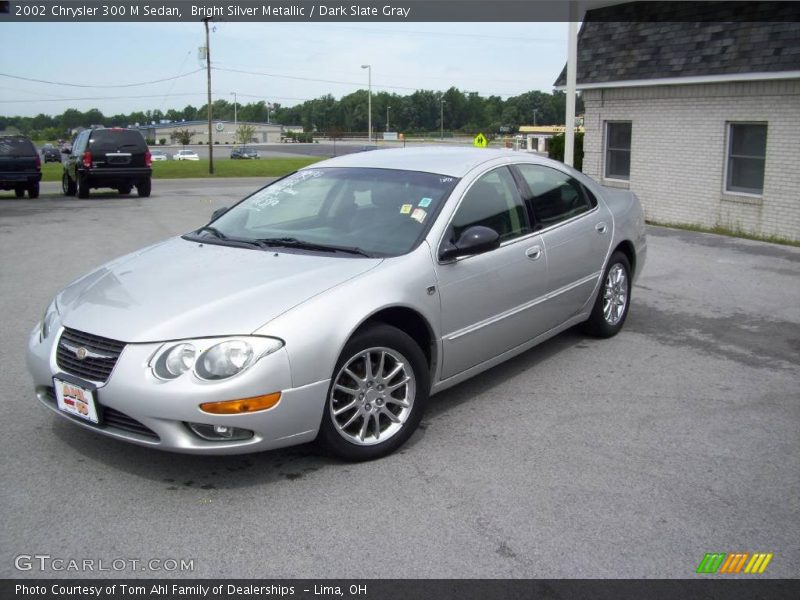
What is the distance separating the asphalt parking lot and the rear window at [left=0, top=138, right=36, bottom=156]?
51.5 feet

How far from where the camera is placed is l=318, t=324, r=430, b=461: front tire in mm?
4152

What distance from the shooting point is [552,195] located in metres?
6.05

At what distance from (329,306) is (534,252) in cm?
197

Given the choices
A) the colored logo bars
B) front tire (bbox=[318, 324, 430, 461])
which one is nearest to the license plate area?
front tire (bbox=[318, 324, 430, 461])

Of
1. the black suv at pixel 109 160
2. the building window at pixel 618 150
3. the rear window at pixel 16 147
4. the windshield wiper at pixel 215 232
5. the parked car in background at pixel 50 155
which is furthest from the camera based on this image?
the parked car in background at pixel 50 155

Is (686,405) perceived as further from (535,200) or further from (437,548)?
(437,548)

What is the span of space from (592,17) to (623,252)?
481 inches

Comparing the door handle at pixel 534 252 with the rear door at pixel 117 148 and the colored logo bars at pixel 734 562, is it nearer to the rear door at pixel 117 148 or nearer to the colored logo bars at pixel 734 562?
the colored logo bars at pixel 734 562

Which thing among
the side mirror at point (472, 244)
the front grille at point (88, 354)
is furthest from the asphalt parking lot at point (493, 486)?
the side mirror at point (472, 244)

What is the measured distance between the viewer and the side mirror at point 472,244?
4.77 m

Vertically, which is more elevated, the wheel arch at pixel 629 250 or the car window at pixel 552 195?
the car window at pixel 552 195

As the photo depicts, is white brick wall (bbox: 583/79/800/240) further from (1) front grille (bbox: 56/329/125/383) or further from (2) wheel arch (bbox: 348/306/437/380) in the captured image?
(1) front grille (bbox: 56/329/125/383)

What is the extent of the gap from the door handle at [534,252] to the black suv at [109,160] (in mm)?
17806
